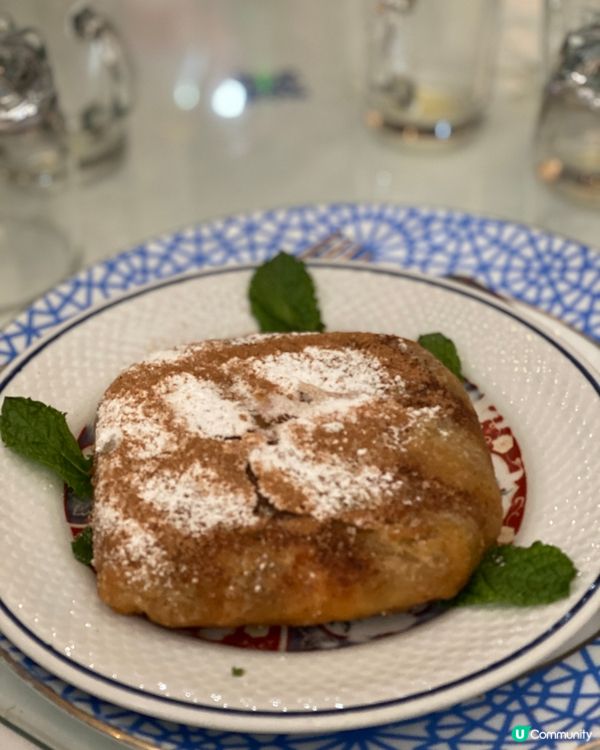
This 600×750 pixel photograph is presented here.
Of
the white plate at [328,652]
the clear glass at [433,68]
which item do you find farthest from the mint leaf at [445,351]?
the clear glass at [433,68]

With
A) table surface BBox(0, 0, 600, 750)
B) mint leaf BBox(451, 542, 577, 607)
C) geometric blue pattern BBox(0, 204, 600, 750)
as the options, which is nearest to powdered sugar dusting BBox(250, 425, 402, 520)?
mint leaf BBox(451, 542, 577, 607)

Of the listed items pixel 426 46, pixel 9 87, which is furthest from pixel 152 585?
pixel 426 46

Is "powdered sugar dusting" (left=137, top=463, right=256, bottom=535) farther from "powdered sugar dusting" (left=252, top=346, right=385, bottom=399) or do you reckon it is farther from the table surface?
the table surface

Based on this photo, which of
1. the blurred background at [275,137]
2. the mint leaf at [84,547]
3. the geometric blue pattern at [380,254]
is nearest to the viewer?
the mint leaf at [84,547]

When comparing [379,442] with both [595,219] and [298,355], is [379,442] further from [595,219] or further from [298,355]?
[595,219]

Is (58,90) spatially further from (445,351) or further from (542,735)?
(542,735)

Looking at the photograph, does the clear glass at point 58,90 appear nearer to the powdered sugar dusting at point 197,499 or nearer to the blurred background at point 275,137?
the blurred background at point 275,137
